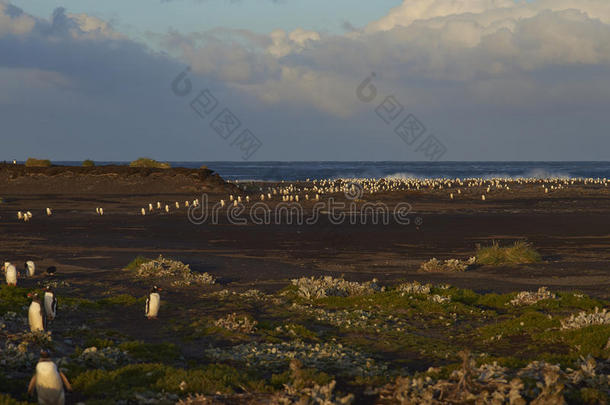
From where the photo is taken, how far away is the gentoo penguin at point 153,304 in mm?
16062

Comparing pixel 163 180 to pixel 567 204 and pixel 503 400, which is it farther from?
pixel 503 400

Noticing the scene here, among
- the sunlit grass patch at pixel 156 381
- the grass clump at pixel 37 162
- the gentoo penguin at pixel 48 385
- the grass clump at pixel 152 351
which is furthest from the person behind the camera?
the grass clump at pixel 37 162

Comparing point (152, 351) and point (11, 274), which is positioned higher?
point (11, 274)

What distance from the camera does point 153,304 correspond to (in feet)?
53.1

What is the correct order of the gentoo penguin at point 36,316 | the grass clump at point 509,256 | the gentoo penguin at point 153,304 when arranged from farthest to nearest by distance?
the grass clump at point 509,256
the gentoo penguin at point 153,304
the gentoo penguin at point 36,316

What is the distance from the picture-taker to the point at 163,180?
74750 mm

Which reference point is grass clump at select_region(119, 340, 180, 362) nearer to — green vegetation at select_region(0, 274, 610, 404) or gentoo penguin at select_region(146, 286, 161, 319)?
green vegetation at select_region(0, 274, 610, 404)

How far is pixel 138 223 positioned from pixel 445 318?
3093 cm

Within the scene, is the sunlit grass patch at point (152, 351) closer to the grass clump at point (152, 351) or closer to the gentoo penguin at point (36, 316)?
the grass clump at point (152, 351)

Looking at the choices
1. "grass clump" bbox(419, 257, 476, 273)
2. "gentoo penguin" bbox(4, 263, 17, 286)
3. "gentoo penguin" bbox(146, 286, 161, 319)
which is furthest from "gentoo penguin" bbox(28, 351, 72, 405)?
"grass clump" bbox(419, 257, 476, 273)

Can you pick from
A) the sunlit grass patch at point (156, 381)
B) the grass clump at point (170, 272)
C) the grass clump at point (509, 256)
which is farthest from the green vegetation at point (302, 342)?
the grass clump at point (509, 256)

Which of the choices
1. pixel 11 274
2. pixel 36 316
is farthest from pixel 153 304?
pixel 11 274

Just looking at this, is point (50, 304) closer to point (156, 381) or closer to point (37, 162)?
point (156, 381)

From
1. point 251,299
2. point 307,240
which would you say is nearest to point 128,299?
point 251,299
